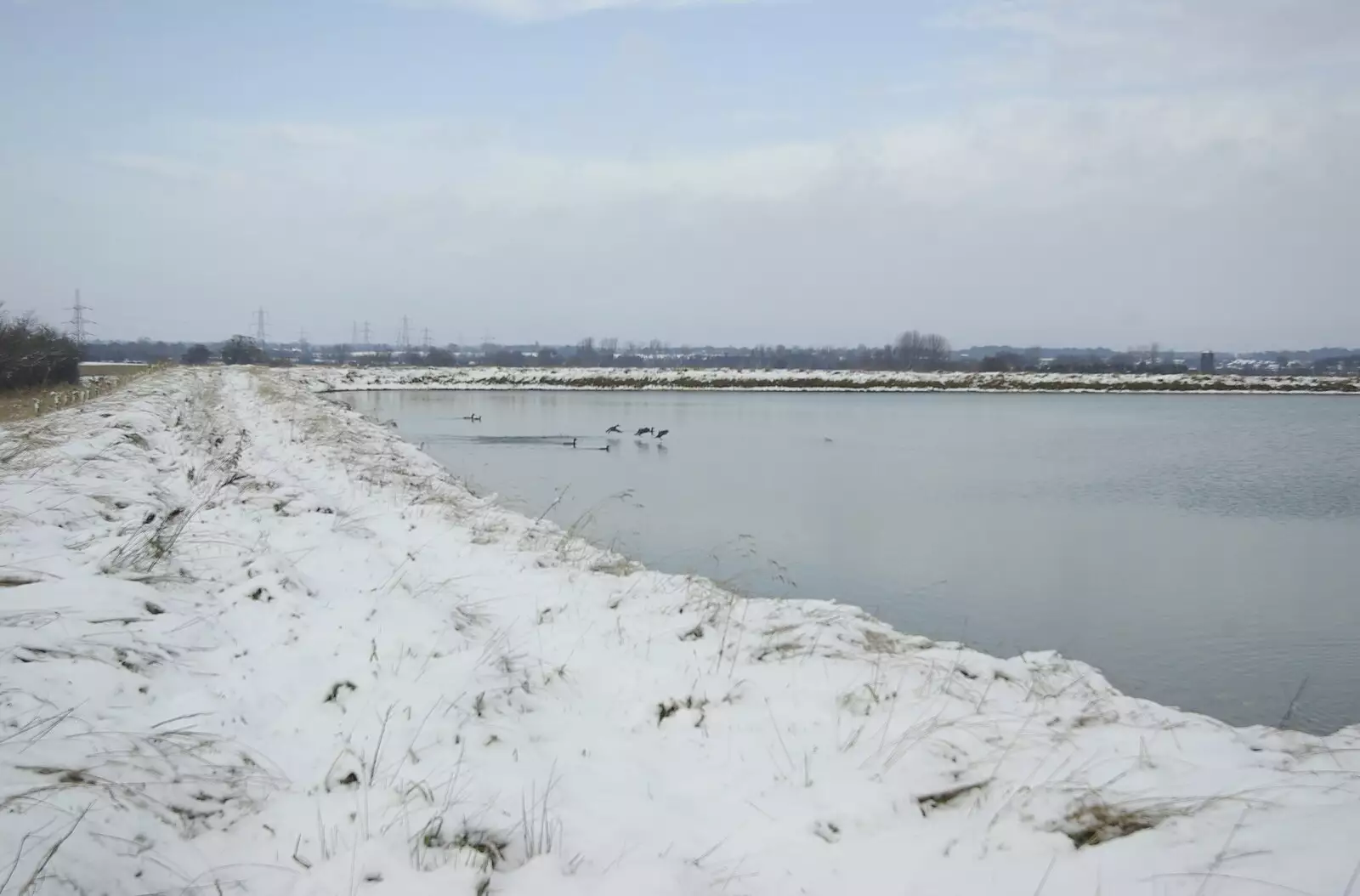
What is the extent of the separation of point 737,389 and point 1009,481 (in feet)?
109

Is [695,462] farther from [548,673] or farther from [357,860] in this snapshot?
[357,860]

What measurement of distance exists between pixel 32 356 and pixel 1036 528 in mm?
25305

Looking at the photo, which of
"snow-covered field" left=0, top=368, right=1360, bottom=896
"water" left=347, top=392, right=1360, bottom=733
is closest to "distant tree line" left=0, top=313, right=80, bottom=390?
"water" left=347, top=392, right=1360, bottom=733

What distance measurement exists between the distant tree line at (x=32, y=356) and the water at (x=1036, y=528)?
9.81m

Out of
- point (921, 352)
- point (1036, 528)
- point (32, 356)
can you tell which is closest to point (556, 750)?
point (1036, 528)

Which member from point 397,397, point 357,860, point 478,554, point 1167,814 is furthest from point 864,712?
point 397,397

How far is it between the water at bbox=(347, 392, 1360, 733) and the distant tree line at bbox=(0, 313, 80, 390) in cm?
981

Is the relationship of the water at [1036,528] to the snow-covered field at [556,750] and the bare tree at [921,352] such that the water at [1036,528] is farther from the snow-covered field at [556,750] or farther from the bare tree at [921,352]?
the bare tree at [921,352]

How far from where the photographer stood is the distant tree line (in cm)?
2162

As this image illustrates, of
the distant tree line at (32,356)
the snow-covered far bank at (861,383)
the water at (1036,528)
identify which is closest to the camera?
the water at (1036,528)

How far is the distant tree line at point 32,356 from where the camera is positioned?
21625 millimetres

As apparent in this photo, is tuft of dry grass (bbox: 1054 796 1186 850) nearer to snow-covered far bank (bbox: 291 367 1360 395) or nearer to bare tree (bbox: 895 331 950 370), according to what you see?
snow-covered far bank (bbox: 291 367 1360 395)

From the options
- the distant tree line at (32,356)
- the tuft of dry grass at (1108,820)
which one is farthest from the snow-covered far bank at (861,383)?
the tuft of dry grass at (1108,820)

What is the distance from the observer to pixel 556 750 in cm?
377
